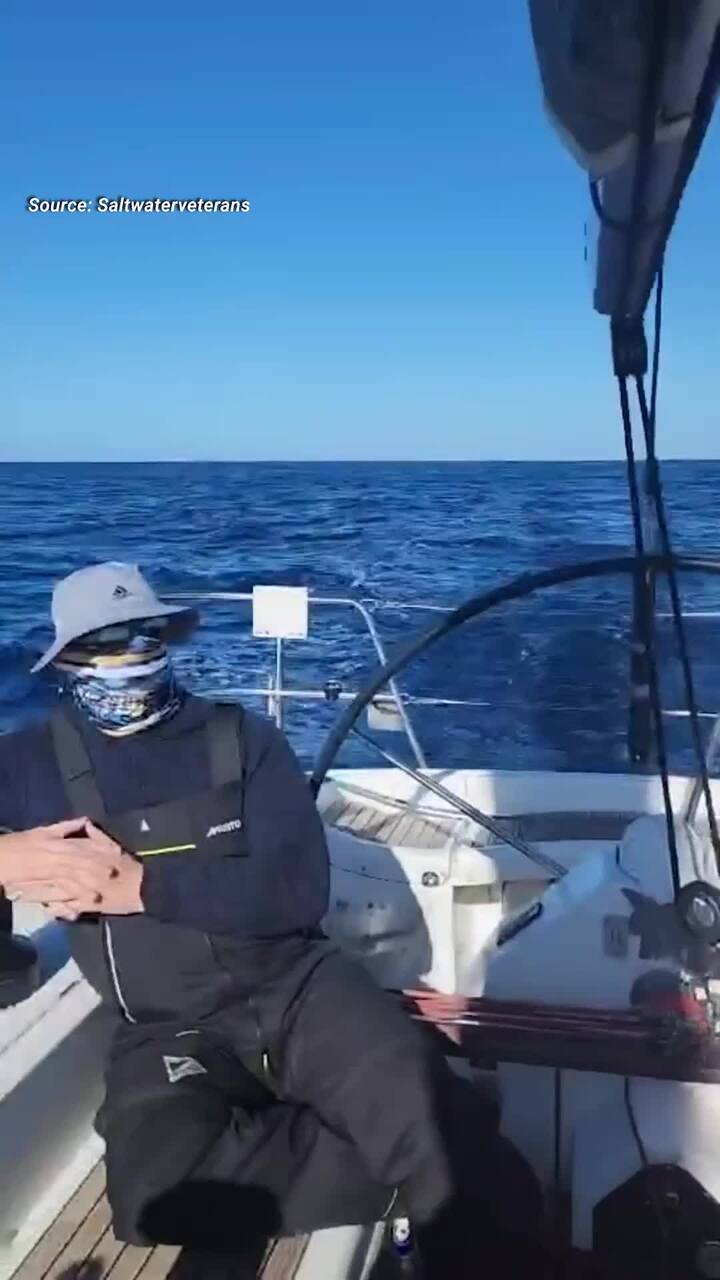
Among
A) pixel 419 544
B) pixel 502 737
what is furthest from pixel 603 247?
pixel 419 544

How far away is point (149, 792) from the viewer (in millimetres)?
1893

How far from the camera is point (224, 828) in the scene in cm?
186

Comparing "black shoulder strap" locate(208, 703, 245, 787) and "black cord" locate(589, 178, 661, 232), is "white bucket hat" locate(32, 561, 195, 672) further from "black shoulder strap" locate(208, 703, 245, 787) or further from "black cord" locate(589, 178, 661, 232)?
"black cord" locate(589, 178, 661, 232)

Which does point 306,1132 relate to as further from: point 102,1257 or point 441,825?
point 441,825

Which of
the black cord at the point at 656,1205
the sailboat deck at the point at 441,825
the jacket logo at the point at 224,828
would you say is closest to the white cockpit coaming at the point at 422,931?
the sailboat deck at the point at 441,825

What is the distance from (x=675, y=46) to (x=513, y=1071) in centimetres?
175

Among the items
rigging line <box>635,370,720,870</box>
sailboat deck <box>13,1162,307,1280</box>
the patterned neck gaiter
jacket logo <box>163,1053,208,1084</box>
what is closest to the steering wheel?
rigging line <box>635,370,720,870</box>

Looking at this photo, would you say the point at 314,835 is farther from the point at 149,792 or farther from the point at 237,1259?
the point at 237,1259

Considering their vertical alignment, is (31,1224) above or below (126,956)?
below

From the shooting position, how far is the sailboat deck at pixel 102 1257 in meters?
1.78

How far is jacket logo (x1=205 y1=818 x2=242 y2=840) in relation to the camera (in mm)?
1852

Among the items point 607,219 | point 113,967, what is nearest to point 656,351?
point 607,219

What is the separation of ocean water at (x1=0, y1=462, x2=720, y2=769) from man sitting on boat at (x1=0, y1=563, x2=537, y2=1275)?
0.66ft

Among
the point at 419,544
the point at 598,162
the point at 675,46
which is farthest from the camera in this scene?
the point at 419,544
